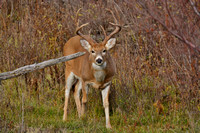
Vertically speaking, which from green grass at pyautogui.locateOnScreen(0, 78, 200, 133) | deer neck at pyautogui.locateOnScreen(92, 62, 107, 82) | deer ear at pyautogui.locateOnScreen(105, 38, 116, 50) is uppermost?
deer ear at pyautogui.locateOnScreen(105, 38, 116, 50)

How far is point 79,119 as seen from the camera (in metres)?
6.45

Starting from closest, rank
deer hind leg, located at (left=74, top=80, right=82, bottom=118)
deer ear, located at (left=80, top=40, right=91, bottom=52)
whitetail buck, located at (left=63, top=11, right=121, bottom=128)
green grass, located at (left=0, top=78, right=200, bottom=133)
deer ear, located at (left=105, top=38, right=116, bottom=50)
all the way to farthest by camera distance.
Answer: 1. green grass, located at (left=0, top=78, right=200, bottom=133)
2. whitetail buck, located at (left=63, top=11, right=121, bottom=128)
3. deer ear, located at (left=105, top=38, right=116, bottom=50)
4. deer ear, located at (left=80, top=40, right=91, bottom=52)
5. deer hind leg, located at (left=74, top=80, right=82, bottom=118)

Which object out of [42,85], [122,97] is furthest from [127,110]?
[42,85]

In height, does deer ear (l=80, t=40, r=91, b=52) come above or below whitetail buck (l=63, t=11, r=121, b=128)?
above

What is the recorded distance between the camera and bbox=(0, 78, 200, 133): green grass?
5715 millimetres

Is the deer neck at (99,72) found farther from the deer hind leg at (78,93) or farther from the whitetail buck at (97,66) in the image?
the deer hind leg at (78,93)

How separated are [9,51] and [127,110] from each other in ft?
9.60

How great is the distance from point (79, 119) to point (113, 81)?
1502 millimetres

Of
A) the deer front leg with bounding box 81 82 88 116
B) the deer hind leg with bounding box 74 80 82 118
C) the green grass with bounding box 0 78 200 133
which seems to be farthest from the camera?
the deer hind leg with bounding box 74 80 82 118

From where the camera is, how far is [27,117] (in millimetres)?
6363

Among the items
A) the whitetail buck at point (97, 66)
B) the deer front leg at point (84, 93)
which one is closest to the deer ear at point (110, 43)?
the whitetail buck at point (97, 66)

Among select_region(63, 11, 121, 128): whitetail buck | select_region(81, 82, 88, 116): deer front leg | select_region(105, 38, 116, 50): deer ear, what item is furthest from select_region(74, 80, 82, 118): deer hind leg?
select_region(105, 38, 116, 50): deer ear

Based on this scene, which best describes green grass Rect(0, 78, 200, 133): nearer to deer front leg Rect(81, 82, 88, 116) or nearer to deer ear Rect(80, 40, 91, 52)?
deer front leg Rect(81, 82, 88, 116)

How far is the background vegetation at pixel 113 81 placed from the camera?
5.96 m
